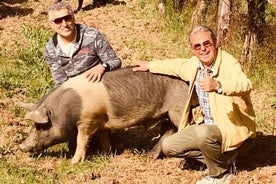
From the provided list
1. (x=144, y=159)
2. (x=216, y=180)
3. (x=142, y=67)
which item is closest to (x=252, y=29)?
(x=142, y=67)

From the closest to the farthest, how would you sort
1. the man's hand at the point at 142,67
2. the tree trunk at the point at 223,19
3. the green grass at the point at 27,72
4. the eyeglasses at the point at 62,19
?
the eyeglasses at the point at 62,19 → the man's hand at the point at 142,67 → the green grass at the point at 27,72 → the tree trunk at the point at 223,19

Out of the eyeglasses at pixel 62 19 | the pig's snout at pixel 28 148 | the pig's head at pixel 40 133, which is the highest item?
the eyeglasses at pixel 62 19

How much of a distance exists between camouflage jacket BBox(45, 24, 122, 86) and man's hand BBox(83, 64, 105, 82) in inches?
5.5

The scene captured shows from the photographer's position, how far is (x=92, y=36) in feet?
16.8

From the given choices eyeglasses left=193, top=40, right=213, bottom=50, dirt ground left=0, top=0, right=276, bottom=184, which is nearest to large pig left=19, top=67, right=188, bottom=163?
dirt ground left=0, top=0, right=276, bottom=184

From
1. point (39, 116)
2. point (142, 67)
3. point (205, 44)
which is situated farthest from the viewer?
point (142, 67)

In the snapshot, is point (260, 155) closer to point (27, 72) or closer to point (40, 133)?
point (40, 133)

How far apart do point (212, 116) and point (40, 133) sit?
167 centimetres

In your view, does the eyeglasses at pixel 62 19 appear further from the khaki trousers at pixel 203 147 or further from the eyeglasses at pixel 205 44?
the khaki trousers at pixel 203 147

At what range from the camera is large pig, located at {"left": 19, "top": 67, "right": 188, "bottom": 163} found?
4922 millimetres

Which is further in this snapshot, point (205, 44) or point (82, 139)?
point (82, 139)

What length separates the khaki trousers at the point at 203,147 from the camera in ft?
14.4

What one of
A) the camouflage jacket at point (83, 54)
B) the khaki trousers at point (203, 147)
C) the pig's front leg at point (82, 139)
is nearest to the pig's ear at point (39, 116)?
the pig's front leg at point (82, 139)

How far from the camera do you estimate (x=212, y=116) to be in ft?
14.7
